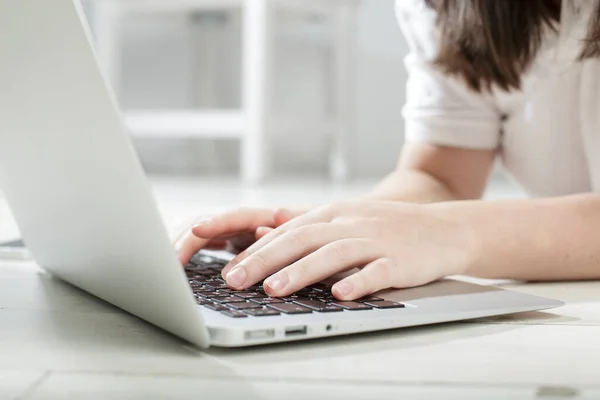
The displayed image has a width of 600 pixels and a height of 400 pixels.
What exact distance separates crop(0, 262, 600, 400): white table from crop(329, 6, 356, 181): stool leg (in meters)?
2.30

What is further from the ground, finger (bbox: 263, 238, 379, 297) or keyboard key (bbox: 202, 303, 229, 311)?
finger (bbox: 263, 238, 379, 297)

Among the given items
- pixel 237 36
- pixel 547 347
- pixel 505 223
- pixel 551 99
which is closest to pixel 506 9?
pixel 551 99

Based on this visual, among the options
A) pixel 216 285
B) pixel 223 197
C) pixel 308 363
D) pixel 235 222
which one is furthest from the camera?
pixel 223 197

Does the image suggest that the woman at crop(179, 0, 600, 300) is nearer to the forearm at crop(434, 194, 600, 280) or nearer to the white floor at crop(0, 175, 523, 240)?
the forearm at crop(434, 194, 600, 280)

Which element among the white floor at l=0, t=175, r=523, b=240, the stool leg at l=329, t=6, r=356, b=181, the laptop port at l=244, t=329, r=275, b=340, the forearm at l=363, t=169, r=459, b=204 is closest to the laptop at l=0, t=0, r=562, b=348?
the laptop port at l=244, t=329, r=275, b=340

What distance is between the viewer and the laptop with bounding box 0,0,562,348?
33cm

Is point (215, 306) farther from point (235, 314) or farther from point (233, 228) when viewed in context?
point (233, 228)

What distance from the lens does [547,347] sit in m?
0.38

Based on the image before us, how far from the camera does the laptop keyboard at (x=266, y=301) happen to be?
368 millimetres

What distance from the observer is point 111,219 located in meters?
0.37

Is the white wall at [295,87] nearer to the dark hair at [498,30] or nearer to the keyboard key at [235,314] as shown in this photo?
the dark hair at [498,30]

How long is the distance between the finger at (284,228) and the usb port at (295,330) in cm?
10

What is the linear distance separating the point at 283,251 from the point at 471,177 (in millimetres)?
440

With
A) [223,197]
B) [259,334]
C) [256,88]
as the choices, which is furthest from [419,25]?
[256,88]
